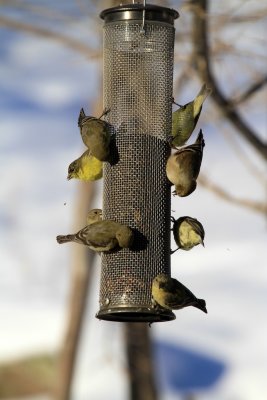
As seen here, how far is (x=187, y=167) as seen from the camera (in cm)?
742

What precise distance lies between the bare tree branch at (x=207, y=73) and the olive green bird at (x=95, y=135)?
2.56 metres

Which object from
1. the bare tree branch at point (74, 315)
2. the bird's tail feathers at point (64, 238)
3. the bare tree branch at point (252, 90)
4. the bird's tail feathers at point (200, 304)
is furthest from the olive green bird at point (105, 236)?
the bare tree branch at point (74, 315)

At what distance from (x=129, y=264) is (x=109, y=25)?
5.11 ft

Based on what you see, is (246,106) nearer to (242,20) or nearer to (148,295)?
(242,20)

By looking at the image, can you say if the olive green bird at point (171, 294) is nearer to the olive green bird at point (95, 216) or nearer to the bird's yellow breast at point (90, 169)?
the olive green bird at point (95, 216)

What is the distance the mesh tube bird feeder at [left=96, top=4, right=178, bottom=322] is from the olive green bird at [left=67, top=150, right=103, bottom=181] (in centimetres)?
10

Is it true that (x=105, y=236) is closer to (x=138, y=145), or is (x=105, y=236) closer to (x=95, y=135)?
(x=95, y=135)

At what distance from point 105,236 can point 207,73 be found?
3.41 meters

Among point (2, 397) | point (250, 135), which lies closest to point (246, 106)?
point (250, 135)

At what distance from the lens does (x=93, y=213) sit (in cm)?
805

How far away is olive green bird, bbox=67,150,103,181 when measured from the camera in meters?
7.83

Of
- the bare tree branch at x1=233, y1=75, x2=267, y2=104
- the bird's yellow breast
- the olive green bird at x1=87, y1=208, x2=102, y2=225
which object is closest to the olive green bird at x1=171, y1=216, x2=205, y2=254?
the olive green bird at x1=87, y1=208, x2=102, y2=225

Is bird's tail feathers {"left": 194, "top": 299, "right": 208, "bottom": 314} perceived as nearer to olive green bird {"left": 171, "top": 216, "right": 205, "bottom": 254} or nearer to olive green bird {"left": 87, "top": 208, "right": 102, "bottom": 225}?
olive green bird {"left": 171, "top": 216, "right": 205, "bottom": 254}

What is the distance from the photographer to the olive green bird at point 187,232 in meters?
7.45
